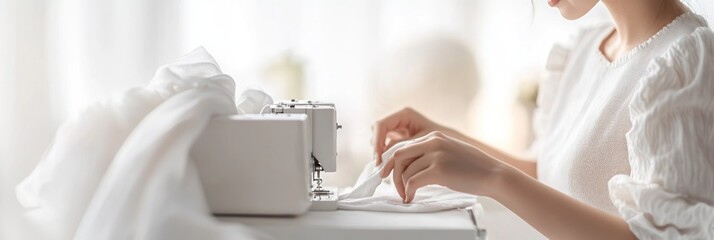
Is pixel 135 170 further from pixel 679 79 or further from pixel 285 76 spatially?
pixel 285 76

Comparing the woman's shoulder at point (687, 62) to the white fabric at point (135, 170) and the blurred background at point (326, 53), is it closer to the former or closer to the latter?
the white fabric at point (135, 170)

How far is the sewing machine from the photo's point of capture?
3.86 feet

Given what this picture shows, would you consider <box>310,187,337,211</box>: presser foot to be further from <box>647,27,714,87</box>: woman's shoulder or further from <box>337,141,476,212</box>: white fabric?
<box>647,27,714,87</box>: woman's shoulder

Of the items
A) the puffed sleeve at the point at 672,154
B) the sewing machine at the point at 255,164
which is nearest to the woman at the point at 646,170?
the puffed sleeve at the point at 672,154

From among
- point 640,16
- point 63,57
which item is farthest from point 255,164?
point 63,57

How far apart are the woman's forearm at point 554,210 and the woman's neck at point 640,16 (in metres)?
0.37

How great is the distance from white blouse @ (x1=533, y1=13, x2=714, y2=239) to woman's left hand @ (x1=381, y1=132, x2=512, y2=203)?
182 mm

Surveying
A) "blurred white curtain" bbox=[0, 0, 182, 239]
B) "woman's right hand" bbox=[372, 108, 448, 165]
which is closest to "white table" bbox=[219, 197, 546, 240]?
"woman's right hand" bbox=[372, 108, 448, 165]

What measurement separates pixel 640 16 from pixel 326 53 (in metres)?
1.32

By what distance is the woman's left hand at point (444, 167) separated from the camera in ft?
4.00

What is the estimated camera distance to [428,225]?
118 centimetres

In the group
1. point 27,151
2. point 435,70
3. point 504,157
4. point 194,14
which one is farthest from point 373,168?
point 27,151

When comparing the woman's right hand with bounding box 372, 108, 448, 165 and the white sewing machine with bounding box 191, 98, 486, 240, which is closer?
the white sewing machine with bounding box 191, 98, 486, 240

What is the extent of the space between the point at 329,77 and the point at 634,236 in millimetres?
1550
